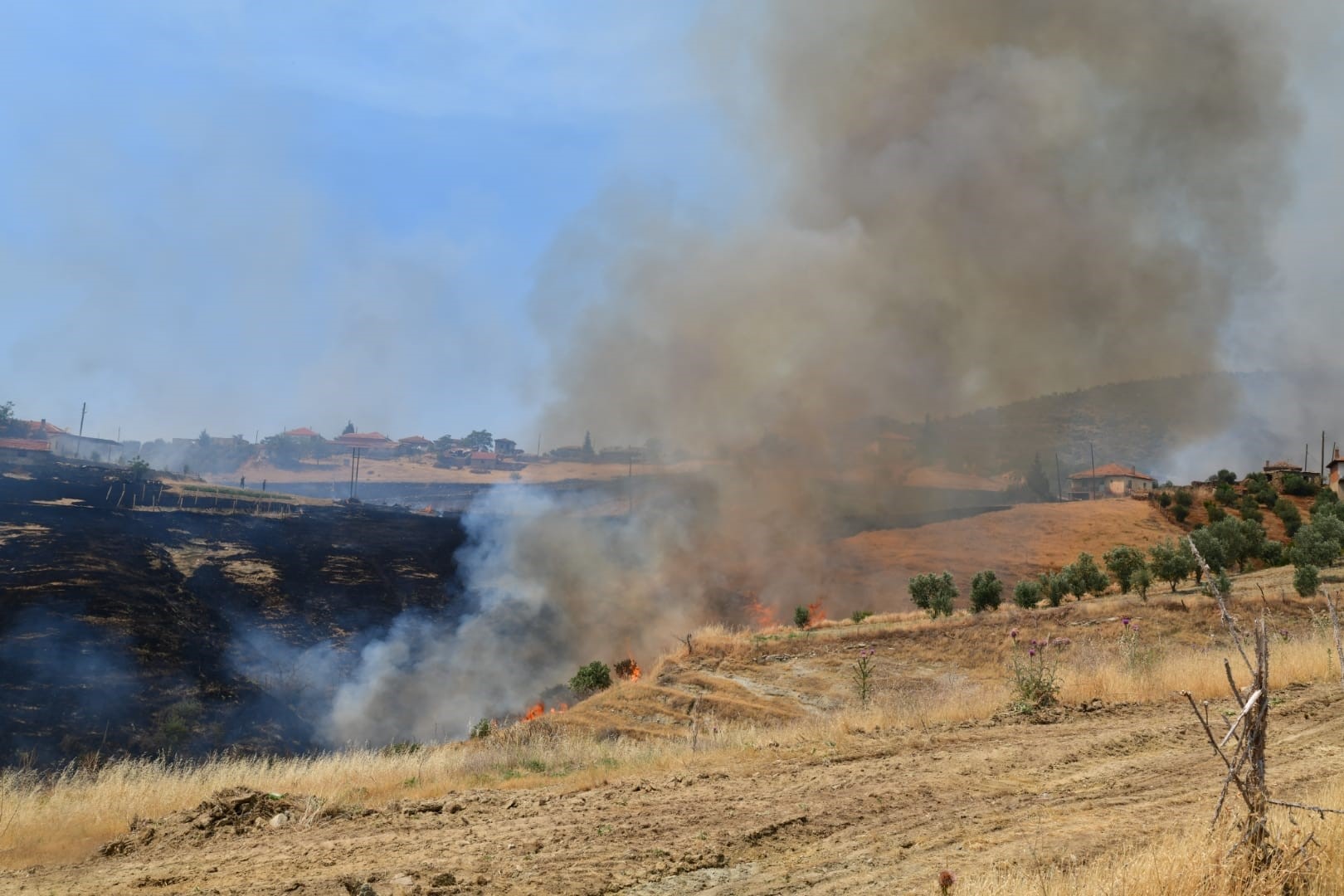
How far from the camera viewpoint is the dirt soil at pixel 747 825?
609 centimetres

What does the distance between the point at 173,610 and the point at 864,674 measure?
76.2 feet

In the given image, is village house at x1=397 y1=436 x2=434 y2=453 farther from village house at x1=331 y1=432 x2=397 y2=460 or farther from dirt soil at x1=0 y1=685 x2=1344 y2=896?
dirt soil at x1=0 y1=685 x2=1344 y2=896

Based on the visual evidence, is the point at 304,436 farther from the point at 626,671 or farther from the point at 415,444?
the point at 626,671

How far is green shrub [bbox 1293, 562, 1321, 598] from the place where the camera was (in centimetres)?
2142

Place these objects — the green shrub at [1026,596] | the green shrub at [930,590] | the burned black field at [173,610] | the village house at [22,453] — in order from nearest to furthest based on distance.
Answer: the burned black field at [173,610], the green shrub at [1026,596], the green shrub at [930,590], the village house at [22,453]

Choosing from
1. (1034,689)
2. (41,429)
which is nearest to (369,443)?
(41,429)

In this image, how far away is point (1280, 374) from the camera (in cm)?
10369

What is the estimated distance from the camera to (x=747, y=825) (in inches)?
284

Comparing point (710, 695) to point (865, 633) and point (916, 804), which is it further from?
point (916, 804)

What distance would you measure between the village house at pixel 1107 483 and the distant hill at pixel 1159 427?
700 cm

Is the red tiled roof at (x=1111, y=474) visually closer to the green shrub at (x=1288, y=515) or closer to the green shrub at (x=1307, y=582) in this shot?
the green shrub at (x=1288, y=515)

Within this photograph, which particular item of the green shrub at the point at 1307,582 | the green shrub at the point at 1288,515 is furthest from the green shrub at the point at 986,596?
the green shrub at the point at 1288,515

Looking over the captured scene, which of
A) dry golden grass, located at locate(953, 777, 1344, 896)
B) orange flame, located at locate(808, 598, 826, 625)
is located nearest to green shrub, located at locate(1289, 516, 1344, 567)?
orange flame, located at locate(808, 598, 826, 625)

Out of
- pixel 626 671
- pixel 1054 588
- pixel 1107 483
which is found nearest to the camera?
pixel 626 671
